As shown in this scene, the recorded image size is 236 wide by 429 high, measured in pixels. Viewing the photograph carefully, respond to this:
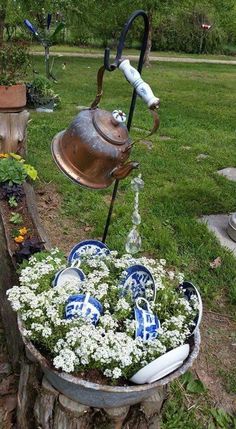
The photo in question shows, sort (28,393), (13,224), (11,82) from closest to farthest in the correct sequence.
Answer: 1. (28,393)
2. (13,224)
3. (11,82)

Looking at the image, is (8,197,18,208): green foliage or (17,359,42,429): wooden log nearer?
(17,359,42,429): wooden log

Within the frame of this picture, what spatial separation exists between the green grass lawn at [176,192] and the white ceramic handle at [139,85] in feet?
5.15

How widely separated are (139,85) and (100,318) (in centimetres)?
89

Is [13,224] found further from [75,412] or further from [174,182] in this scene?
[174,182]

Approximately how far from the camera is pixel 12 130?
14.7 feet

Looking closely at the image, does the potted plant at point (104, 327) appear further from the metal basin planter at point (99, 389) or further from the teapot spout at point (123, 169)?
the teapot spout at point (123, 169)

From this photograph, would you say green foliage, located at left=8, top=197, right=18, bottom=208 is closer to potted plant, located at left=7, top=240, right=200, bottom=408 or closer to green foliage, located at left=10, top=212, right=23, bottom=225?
green foliage, located at left=10, top=212, right=23, bottom=225

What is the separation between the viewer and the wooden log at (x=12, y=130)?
175 inches

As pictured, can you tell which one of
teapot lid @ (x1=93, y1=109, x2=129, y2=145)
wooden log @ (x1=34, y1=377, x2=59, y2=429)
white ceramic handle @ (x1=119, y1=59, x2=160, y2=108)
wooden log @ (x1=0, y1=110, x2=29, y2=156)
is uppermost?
white ceramic handle @ (x1=119, y1=59, x2=160, y2=108)

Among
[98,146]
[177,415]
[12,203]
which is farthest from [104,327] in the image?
[12,203]

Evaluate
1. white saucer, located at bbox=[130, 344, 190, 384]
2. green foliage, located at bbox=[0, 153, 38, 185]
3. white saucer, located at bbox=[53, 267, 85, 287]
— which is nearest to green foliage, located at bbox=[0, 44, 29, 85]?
green foliage, located at bbox=[0, 153, 38, 185]

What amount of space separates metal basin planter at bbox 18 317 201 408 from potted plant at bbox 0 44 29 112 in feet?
14.6

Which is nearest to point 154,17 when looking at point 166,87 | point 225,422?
point 166,87

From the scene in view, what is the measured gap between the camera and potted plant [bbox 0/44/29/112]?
5652 mm
